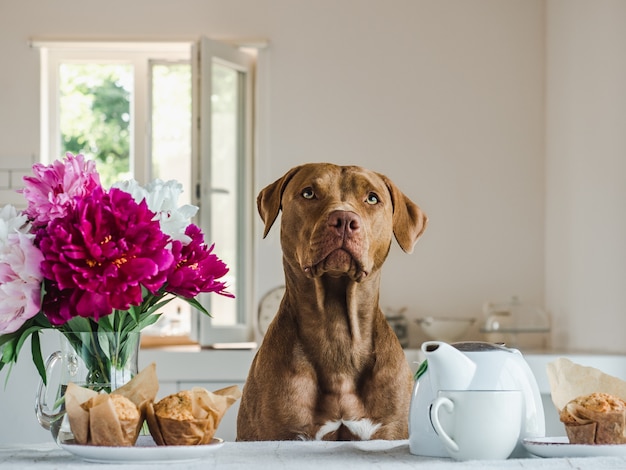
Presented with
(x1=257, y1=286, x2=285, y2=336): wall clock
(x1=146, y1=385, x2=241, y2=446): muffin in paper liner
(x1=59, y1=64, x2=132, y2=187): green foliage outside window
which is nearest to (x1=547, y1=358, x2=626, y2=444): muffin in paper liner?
(x1=146, y1=385, x2=241, y2=446): muffin in paper liner

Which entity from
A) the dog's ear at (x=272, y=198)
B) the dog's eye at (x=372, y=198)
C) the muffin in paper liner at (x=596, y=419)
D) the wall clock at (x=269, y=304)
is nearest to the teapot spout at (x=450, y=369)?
the muffin in paper liner at (x=596, y=419)

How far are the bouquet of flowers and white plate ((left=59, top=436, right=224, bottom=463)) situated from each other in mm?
130

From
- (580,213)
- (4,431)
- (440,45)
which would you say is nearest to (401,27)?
(440,45)

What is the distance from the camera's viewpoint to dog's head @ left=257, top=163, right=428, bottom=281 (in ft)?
4.66

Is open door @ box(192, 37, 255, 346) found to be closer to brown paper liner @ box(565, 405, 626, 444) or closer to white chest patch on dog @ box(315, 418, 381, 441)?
white chest patch on dog @ box(315, 418, 381, 441)

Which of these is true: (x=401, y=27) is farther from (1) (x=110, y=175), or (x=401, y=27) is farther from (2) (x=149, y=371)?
(2) (x=149, y=371)

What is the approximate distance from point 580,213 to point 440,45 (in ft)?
3.27

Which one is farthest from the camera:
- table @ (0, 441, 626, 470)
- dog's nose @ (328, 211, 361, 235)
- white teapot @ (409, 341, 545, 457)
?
dog's nose @ (328, 211, 361, 235)

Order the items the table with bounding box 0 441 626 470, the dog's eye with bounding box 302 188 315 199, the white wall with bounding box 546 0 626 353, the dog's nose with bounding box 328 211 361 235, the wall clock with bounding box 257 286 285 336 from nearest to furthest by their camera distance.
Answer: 1. the table with bounding box 0 441 626 470
2. the dog's nose with bounding box 328 211 361 235
3. the dog's eye with bounding box 302 188 315 199
4. the white wall with bounding box 546 0 626 353
5. the wall clock with bounding box 257 286 285 336

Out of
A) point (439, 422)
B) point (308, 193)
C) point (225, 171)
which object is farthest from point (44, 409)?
point (225, 171)

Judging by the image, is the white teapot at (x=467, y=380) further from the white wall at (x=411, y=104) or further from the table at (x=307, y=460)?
the white wall at (x=411, y=104)

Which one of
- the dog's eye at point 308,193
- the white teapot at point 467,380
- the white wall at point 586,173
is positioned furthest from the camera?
the white wall at point 586,173

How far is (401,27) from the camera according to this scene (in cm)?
395

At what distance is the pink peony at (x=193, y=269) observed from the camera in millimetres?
986
